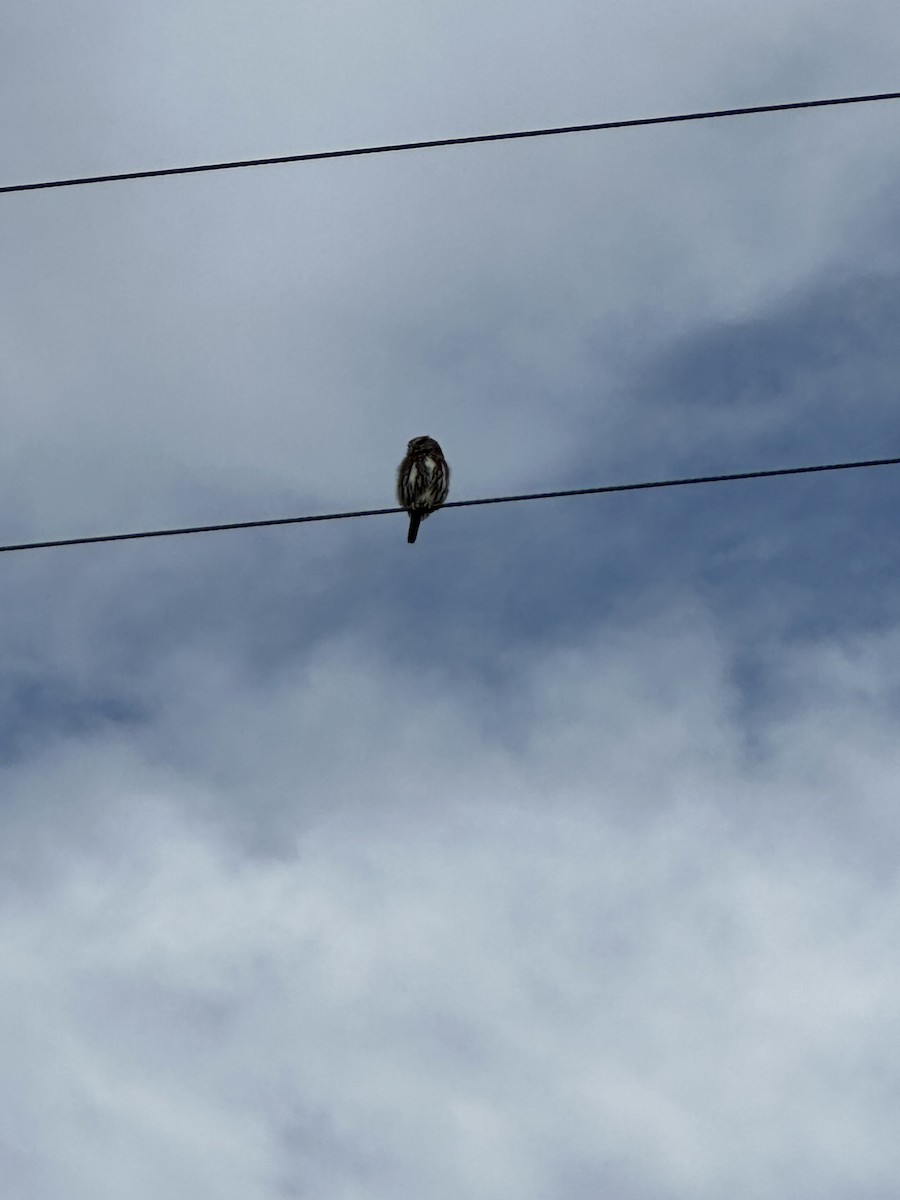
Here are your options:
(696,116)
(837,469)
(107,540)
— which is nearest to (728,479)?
(837,469)

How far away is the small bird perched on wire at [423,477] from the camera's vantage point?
87.8ft

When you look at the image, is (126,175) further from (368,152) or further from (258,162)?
(368,152)

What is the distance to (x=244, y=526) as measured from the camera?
16375 mm

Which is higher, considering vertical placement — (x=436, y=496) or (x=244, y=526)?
(x=436, y=496)

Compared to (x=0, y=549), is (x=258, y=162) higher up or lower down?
higher up

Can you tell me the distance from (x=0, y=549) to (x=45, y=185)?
12.1ft

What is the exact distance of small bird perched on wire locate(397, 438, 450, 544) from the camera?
2677 cm

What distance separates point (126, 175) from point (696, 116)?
561 centimetres

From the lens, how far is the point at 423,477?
26.8 meters

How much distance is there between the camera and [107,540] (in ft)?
54.3

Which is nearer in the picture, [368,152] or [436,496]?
[368,152]

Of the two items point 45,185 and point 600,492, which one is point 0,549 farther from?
point 600,492

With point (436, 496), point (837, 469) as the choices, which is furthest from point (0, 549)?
point (436, 496)

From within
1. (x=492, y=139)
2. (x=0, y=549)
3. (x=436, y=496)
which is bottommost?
(x=0, y=549)
